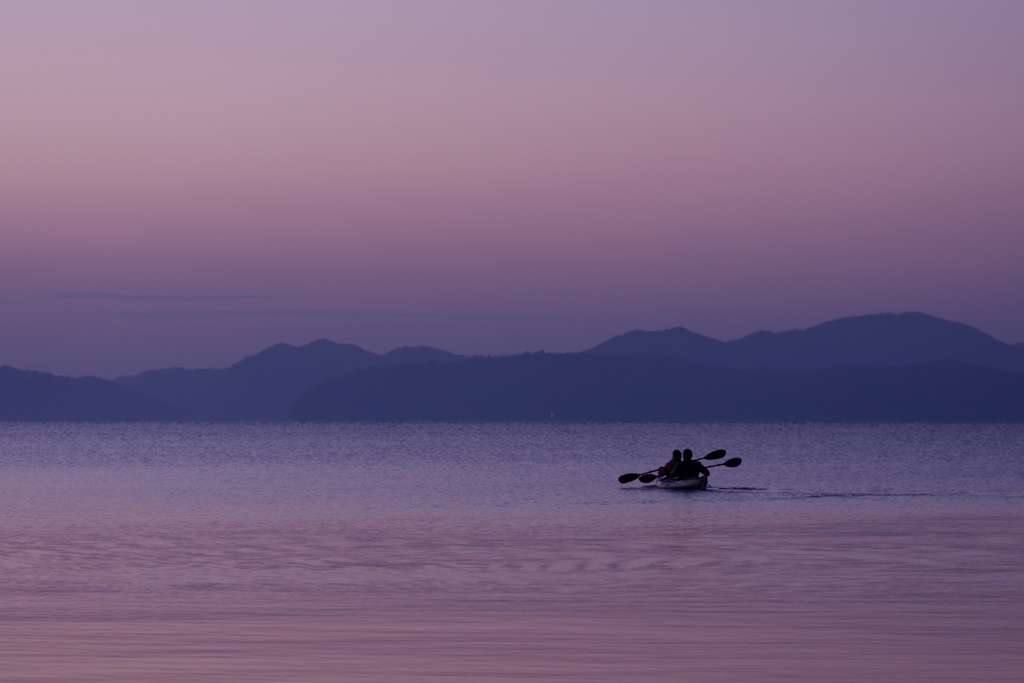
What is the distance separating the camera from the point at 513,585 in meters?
21.6

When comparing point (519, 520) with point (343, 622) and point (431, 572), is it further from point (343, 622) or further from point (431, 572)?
point (343, 622)

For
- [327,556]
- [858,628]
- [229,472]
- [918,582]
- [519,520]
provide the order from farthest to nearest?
[229,472], [519,520], [327,556], [918,582], [858,628]

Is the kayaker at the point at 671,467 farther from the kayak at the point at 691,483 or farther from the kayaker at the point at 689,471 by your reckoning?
the kayak at the point at 691,483

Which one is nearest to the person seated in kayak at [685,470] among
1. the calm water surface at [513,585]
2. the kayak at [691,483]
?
the kayak at [691,483]

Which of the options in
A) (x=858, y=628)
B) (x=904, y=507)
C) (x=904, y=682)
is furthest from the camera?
(x=904, y=507)

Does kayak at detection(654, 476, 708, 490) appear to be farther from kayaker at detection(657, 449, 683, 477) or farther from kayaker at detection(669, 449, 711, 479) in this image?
kayaker at detection(657, 449, 683, 477)

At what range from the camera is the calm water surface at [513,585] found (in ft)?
47.8

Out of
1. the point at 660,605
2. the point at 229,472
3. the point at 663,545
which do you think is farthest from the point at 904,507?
the point at 229,472

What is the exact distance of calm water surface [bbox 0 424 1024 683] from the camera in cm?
1458

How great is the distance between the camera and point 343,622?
17.7m

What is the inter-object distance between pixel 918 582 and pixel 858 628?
17.1 feet

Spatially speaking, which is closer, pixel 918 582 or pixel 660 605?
pixel 660 605

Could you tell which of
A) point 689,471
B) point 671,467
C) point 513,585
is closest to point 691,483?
point 689,471

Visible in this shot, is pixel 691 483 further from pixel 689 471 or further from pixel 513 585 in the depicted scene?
pixel 513 585
